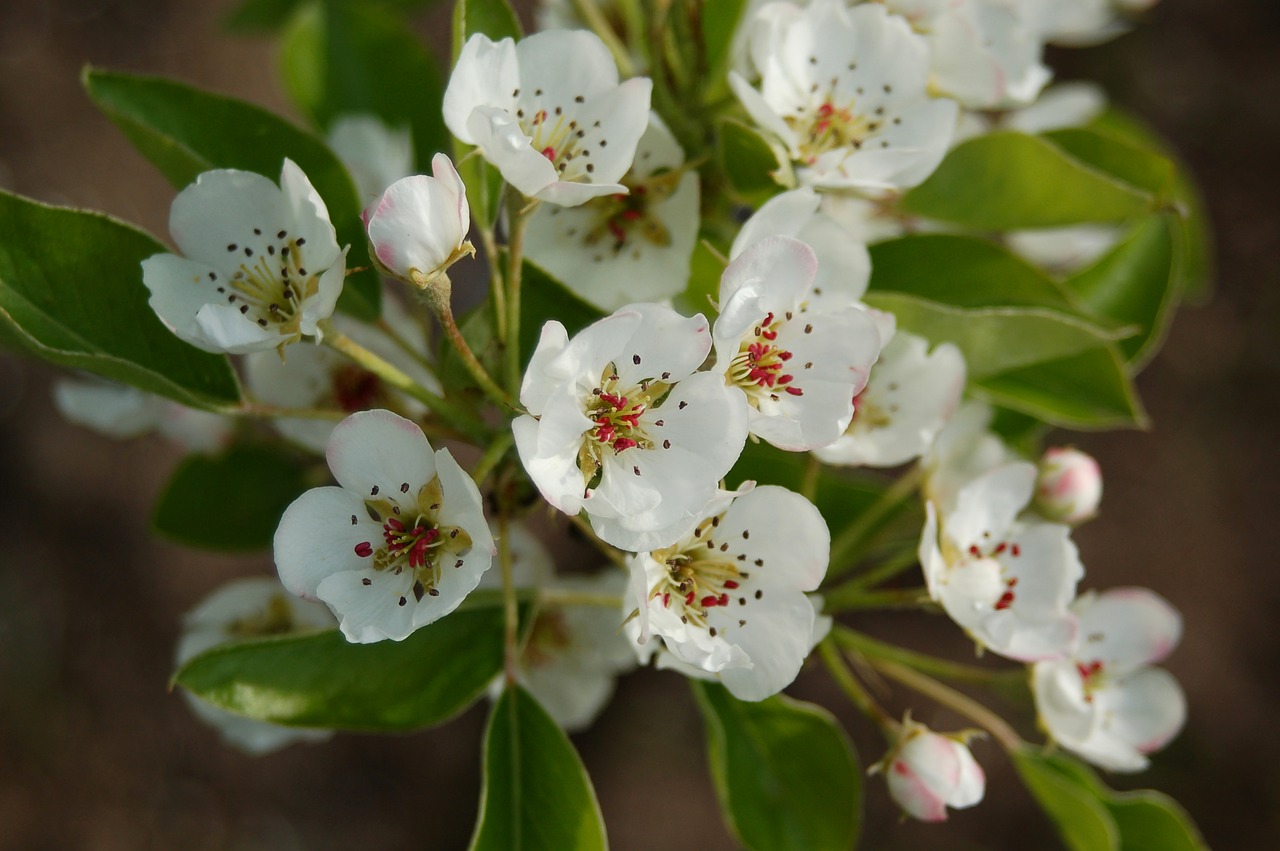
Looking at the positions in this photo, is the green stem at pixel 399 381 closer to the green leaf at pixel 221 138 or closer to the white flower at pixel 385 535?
the white flower at pixel 385 535

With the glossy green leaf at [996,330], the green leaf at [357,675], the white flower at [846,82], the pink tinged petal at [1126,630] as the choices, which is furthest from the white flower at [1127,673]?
the green leaf at [357,675]

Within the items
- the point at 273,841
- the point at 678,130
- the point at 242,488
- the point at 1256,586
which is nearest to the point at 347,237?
the point at 678,130

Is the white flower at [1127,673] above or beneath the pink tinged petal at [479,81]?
beneath

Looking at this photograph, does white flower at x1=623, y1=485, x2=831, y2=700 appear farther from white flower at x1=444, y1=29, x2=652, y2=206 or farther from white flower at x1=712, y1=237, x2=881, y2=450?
white flower at x1=444, y1=29, x2=652, y2=206

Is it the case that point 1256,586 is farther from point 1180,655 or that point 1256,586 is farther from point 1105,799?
point 1105,799

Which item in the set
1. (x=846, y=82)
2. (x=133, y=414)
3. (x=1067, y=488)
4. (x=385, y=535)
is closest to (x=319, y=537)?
(x=385, y=535)
